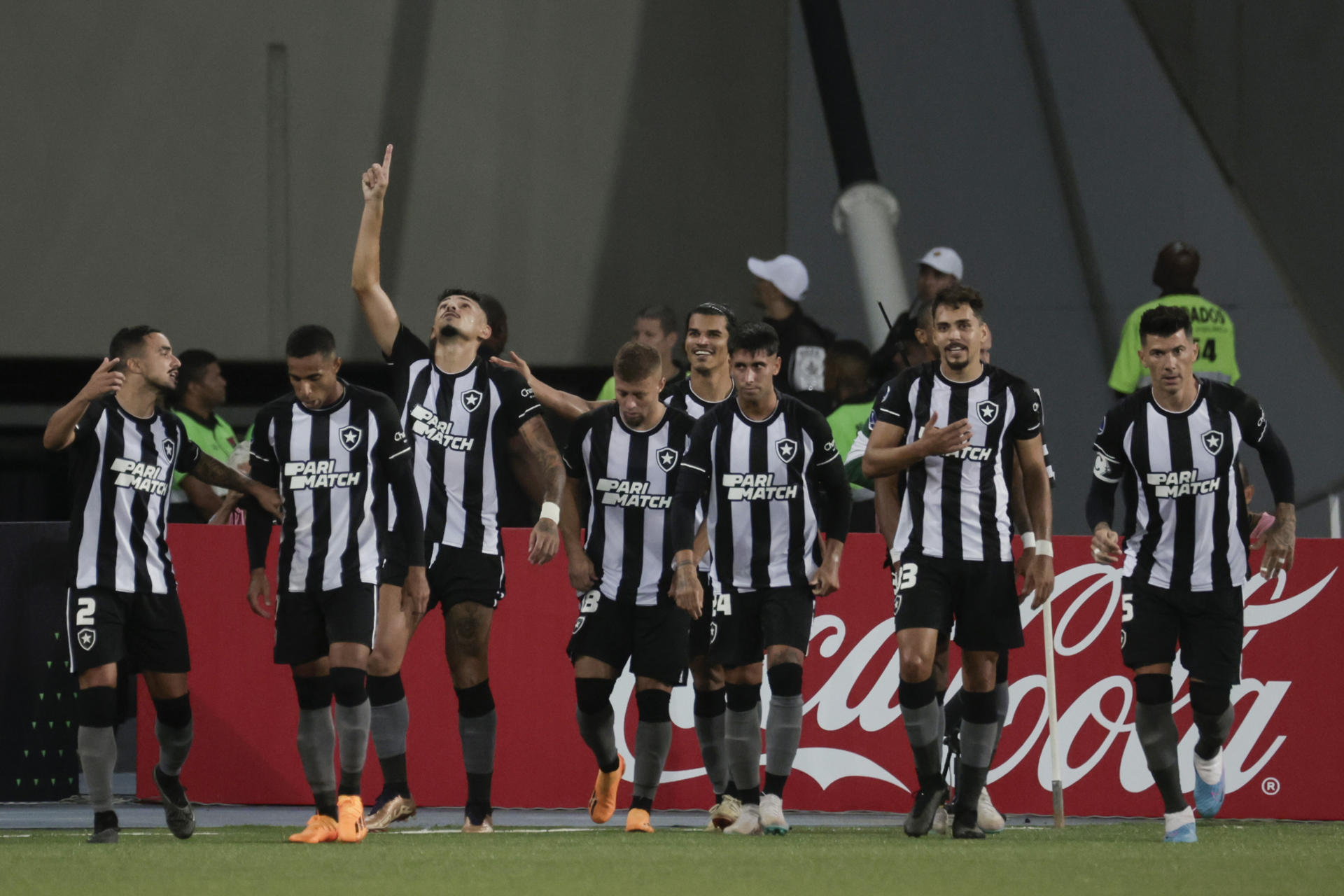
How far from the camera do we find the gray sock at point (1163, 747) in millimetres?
7375

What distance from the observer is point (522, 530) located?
911 cm

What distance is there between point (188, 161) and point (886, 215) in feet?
16.0

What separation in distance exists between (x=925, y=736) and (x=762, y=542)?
3.32ft

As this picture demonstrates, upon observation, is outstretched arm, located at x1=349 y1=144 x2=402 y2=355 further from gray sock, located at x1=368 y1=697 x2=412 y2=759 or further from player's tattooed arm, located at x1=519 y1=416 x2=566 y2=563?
gray sock, located at x1=368 y1=697 x2=412 y2=759

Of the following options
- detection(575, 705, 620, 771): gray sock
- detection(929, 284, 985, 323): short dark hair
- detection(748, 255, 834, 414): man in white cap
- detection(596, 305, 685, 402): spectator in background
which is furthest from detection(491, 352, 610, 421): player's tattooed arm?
detection(748, 255, 834, 414): man in white cap

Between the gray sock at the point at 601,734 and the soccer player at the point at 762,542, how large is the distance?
500mm

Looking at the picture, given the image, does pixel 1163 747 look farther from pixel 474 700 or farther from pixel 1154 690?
pixel 474 700

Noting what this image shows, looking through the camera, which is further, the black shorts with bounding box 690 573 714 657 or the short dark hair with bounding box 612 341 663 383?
the black shorts with bounding box 690 573 714 657

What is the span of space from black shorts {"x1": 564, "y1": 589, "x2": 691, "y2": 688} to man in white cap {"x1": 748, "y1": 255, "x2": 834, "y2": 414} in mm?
2843

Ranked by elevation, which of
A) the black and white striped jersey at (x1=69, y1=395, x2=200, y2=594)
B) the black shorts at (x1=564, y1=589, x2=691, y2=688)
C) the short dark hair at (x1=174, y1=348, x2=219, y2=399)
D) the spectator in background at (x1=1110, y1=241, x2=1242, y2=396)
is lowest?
the black shorts at (x1=564, y1=589, x2=691, y2=688)

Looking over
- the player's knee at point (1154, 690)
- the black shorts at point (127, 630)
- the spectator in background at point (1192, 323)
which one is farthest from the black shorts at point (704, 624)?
the spectator in background at point (1192, 323)

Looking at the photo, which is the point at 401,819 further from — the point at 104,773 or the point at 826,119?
the point at 826,119

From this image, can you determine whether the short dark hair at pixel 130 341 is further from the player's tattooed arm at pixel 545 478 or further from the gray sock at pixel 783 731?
the gray sock at pixel 783 731

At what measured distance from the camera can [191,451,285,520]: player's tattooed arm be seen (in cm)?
754
